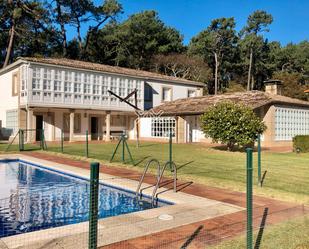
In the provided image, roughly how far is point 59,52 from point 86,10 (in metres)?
7.12

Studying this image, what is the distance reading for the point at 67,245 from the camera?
4.68 m

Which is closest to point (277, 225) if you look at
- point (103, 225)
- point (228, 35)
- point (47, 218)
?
point (103, 225)

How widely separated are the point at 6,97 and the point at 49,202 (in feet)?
79.2

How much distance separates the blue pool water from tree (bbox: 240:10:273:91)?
48088mm

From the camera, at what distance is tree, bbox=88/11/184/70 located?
48938 millimetres

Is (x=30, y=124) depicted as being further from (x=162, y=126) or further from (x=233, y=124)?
(x=233, y=124)

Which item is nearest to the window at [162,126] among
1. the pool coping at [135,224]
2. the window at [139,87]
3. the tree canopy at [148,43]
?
the window at [139,87]

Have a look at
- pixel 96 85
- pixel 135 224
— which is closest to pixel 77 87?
pixel 96 85

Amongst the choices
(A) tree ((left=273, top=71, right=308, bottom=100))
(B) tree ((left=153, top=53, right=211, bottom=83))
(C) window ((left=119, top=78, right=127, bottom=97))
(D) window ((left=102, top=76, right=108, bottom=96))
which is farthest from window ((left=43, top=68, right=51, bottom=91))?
(A) tree ((left=273, top=71, right=308, bottom=100))

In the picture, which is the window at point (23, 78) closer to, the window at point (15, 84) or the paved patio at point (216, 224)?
the window at point (15, 84)

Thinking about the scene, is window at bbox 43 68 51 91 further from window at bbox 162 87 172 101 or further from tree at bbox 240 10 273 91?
tree at bbox 240 10 273 91

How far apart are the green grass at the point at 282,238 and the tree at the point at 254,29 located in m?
51.4

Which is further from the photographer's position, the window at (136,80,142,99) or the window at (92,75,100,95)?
the window at (136,80,142,99)

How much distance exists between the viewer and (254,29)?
58.1 meters
